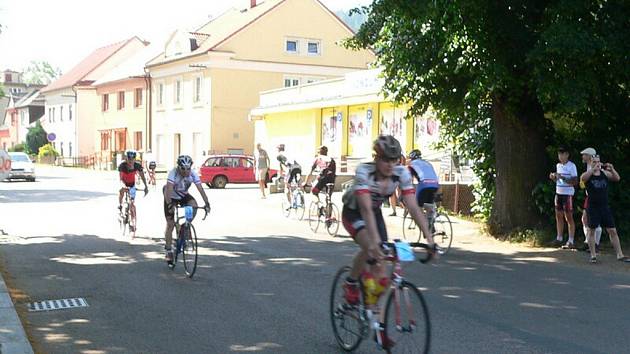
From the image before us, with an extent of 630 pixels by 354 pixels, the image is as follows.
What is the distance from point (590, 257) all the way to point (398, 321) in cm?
847

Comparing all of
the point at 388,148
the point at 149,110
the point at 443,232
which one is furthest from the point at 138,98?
the point at 388,148

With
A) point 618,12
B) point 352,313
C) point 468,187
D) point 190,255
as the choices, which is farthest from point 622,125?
point 352,313

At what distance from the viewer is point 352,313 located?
23.1ft

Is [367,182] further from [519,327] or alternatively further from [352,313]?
[519,327]

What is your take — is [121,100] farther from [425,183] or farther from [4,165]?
[425,183]

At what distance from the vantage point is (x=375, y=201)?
660 centimetres

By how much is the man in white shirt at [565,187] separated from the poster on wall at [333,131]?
936 inches

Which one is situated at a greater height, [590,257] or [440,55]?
[440,55]

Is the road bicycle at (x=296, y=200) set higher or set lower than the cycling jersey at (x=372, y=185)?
lower

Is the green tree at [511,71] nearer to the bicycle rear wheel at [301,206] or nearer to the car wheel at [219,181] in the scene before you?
the bicycle rear wheel at [301,206]

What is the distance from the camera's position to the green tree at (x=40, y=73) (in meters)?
158

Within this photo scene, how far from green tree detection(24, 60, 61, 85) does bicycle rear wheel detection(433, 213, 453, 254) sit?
502ft

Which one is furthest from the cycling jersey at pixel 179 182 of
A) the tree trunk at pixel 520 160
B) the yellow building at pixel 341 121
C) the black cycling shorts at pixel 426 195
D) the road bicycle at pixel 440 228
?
the yellow building at pixel 341 121

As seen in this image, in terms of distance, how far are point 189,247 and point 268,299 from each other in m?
2.45
